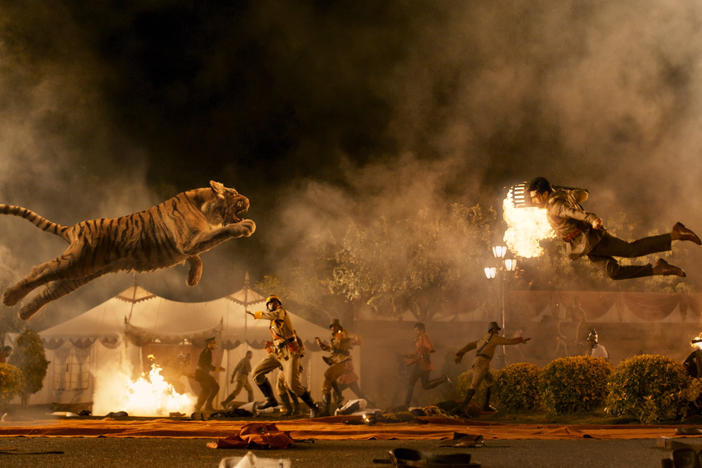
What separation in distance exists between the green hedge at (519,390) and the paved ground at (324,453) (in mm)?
5610

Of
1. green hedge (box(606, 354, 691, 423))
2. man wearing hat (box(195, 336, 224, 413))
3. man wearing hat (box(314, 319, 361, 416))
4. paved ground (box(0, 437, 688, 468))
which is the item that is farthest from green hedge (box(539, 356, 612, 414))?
man wearing hat (box(195, 336, 224, 413))

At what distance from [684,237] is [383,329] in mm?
17511

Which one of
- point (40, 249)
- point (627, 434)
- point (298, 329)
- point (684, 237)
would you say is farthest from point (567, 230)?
point (40, 249)

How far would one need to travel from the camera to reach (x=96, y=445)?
7.81m

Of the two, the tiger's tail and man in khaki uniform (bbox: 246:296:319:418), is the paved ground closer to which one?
the tiger's tail

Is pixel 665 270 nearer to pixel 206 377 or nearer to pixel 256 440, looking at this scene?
pixel 256 440

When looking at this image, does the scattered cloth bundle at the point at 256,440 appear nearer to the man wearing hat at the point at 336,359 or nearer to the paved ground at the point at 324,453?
the paved ground at the point at 324,453

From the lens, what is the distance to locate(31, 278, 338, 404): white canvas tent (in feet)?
57.6

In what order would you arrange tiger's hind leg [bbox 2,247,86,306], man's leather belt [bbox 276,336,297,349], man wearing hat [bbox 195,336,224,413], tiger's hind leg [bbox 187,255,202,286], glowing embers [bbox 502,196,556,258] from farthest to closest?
man wearing hat [bbox 195,336,224,413] → man's leather belt [bbox 276,336,297,349] → glowing embers [bbox 502,196,556,258] → tiger's hind leg [bbox 187,255,202,286] → tiger's hind leg [bbox 2,247,86,306]

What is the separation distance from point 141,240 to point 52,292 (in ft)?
4.05

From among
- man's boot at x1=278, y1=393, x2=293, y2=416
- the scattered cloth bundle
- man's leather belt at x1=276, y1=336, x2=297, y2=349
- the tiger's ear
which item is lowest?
the scattered cloth bundle

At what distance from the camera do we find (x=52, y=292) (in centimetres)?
720

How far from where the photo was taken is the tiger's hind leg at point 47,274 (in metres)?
6.71

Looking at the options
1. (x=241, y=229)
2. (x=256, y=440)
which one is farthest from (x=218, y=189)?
(x=256, y=440)
